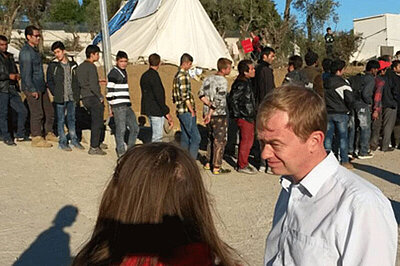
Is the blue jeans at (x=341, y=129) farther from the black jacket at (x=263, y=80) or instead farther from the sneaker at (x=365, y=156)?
the sneaker at (x=365, y=156)

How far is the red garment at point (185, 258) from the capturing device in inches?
68.2

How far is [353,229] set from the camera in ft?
5.99

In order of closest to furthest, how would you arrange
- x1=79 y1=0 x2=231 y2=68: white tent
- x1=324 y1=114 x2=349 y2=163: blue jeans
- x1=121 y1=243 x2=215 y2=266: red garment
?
x1=121 y1=243 x2=215 y2=266: red garment
x1=324 y1=114 x2=349 y2=163: blue jeans
x1=79 y1=0 x2=231 y2=68: white tent

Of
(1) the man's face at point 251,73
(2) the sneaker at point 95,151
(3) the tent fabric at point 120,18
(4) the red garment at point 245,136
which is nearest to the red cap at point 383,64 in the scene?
(1) the man's face at point 251,73

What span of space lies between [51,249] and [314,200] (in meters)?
3.59

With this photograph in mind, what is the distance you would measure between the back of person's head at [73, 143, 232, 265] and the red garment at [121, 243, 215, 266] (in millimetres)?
39

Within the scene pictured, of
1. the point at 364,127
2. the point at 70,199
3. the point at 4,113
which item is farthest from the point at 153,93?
the point at 364,127

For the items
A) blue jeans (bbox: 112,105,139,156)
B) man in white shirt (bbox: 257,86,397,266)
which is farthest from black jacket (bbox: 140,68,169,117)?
man in white shirt (bbox: 257,86,397,266)

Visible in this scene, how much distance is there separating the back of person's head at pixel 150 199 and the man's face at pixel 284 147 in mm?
404

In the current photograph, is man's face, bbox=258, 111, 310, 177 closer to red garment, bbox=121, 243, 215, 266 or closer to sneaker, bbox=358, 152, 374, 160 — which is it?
red garment, bbox=121, 243, 215, 266

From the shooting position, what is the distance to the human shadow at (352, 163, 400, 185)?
7867 millimetres

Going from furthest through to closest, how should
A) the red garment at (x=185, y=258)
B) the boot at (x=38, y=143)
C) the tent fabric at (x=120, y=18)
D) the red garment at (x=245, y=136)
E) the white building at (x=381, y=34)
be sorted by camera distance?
the white building at (x=381, y=34)
the tent fabric at (x=120, y=18)
the boot at (x=38, y=143)
the red garment at (x=245, y=136)
the red garment at (x=185, y=258)

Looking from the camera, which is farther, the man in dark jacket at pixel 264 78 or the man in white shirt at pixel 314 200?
the man in dark jacket at pixel 264 78

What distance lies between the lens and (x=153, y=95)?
796cm
